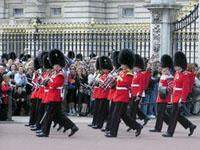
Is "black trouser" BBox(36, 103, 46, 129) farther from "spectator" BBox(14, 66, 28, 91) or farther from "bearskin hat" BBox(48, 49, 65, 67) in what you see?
"spectator" BBox(14, 66, 28, 91)

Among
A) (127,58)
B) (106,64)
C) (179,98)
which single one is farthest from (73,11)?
(179,98)

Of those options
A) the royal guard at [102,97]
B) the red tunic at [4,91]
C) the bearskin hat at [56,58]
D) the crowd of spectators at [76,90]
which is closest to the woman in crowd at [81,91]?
the crowd of spectators at [76,90]

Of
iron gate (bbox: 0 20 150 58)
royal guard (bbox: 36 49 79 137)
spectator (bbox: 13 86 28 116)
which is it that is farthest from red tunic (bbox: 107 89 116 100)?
iron gate (bbox: 0 20 150 58)

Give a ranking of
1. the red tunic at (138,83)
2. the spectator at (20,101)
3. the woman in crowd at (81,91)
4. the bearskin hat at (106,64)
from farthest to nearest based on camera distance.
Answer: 1. the woman in crowd at (81,91)
2. the spectator at (20,101)
3. the bearskin hat at (106,64)
4. the red tunic at (138,83)

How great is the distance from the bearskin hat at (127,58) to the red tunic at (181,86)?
772 mm

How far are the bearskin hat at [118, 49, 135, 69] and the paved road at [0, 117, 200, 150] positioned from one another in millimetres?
1183

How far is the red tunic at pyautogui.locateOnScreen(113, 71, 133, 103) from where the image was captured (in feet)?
38.8

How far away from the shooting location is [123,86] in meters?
11.9

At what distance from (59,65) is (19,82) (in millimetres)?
3698

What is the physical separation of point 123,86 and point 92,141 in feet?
3.68

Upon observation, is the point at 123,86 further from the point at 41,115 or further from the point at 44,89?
the point at 41,115

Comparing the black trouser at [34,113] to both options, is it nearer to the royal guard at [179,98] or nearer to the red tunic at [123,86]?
the red tunic at [123,86]

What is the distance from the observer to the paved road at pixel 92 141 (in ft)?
34.5

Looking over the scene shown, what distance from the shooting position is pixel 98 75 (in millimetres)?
13547
